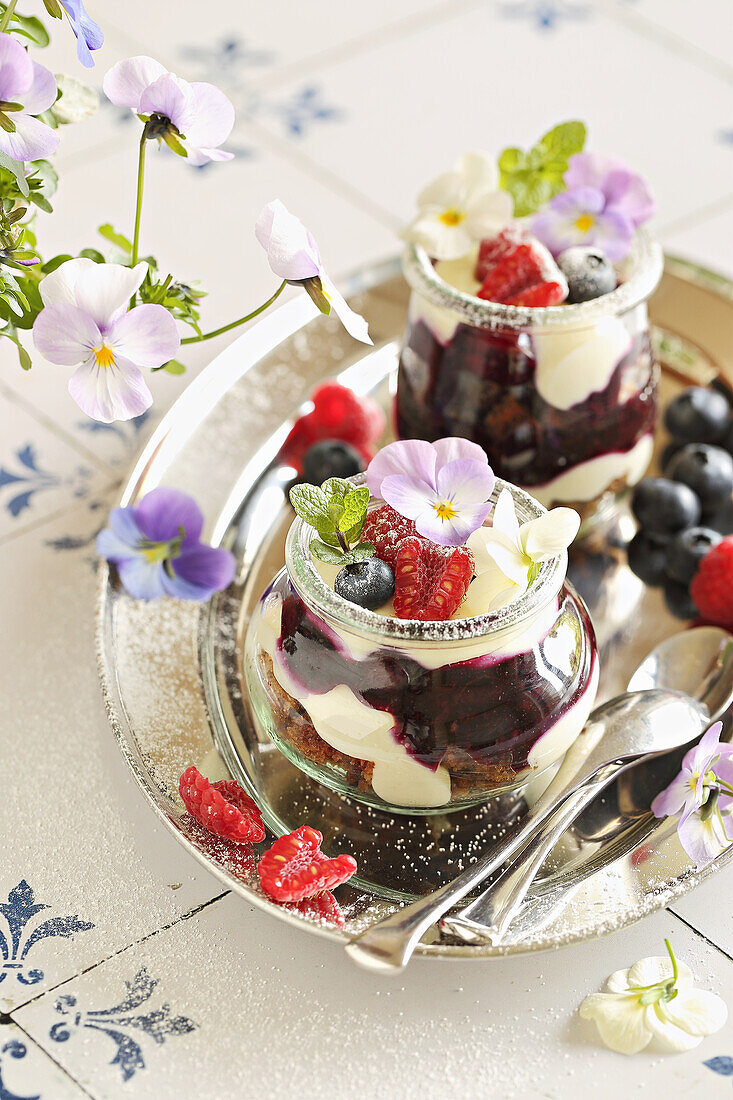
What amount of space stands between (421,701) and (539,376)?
28 cm

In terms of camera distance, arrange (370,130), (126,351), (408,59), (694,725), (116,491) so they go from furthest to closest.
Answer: (408,59) < (370,130) < (116,491) < (694,725) < (126,351)

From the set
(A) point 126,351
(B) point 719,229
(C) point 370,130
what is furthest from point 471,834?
(C) point 370,130

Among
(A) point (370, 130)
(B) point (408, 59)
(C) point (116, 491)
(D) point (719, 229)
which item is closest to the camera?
(C) point (116, 491)

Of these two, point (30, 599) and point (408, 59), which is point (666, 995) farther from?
point (408, 59)

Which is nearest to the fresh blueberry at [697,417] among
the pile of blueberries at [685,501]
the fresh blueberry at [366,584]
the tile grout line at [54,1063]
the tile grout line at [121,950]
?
the pile of blueberries at [685,501]

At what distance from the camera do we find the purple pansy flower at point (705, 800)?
0.70 metres

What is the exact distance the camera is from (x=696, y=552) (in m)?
0.89

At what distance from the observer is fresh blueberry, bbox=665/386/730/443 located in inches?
39.0

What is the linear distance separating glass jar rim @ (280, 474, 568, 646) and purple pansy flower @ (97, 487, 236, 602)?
0.19m

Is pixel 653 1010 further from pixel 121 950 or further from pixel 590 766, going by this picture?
pixel 121 950

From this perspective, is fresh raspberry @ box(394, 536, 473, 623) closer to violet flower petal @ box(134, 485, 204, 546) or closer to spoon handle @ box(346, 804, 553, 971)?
spoon handle @ box(346, 804, 553, 971)

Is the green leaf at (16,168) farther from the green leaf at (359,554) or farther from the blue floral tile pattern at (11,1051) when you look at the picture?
the blue floral tile pattern at (11,1051)

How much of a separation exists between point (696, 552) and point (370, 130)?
75 cm

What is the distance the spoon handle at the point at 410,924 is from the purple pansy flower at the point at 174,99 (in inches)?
16.2
